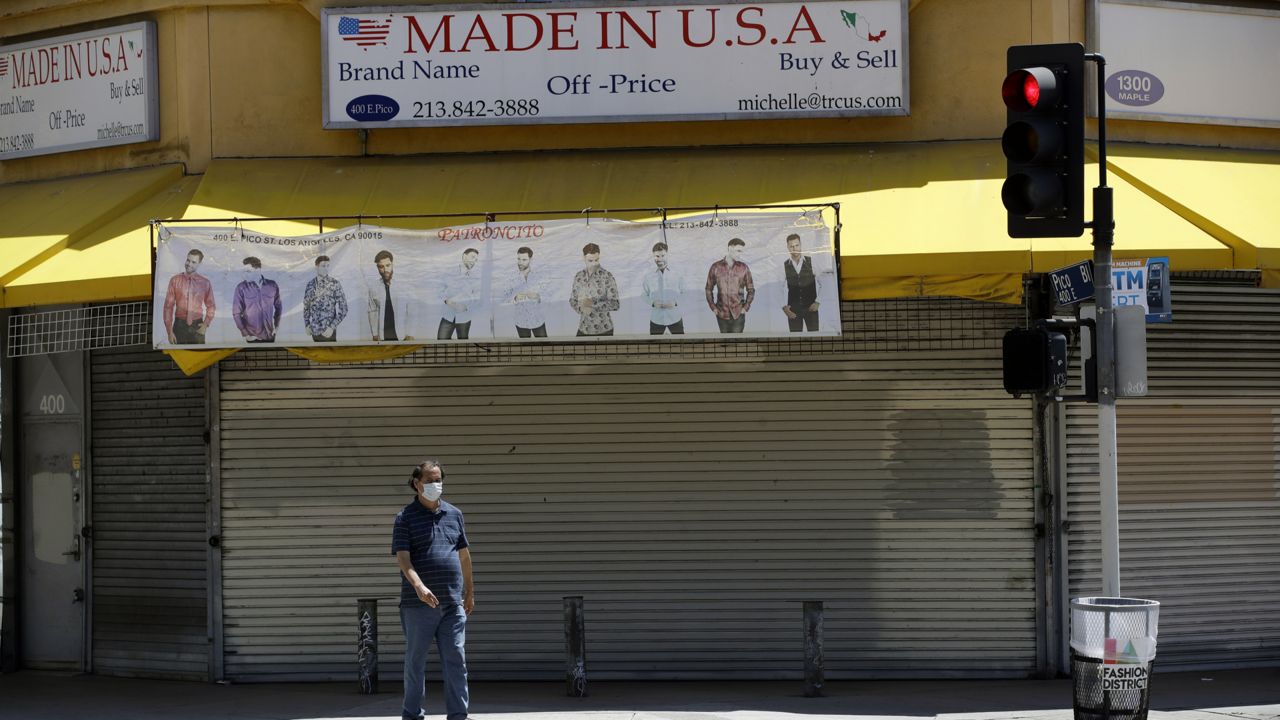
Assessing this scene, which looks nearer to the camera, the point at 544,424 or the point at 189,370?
the point at 189,370

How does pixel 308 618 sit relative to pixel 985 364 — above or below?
below

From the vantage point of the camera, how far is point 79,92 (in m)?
14.0

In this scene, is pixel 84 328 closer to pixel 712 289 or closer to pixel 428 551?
pixel 428 551

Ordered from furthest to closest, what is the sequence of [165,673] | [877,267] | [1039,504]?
[165,673]
[1039,504]
[877,267]

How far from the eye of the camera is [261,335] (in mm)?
11500

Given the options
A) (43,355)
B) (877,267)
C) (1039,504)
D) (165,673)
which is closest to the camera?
(877,267)

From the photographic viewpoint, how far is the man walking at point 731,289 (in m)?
11.3

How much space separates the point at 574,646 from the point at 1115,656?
4556 millimetres

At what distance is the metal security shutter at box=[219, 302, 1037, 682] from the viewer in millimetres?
12633

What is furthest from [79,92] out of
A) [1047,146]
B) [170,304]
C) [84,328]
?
[1047,146]

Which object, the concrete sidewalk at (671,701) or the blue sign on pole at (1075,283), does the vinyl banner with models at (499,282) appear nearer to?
the blue sign on pole at (1075,283)

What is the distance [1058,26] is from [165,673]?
31.9ft

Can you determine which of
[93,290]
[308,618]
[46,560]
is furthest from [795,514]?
[46,560]

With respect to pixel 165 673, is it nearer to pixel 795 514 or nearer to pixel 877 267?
pixel 795 514
